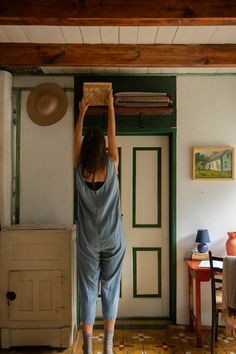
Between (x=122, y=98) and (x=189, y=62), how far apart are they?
32.6 inches

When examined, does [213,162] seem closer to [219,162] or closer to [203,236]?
[219,162]

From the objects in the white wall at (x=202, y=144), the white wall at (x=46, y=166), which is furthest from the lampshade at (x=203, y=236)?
the white wall at (x=46, y=166)

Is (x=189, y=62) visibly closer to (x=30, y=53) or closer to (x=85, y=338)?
(x=30, y=53)

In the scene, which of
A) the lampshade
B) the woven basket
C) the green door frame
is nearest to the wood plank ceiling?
the woven basket

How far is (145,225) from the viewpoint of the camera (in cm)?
392

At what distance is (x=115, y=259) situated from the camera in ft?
8.02

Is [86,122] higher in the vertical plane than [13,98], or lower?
lower

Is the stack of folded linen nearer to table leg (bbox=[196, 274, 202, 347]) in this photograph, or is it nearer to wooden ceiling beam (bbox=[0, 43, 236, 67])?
wooden ceiling beam (bbox=[0, 43, 236, 67])

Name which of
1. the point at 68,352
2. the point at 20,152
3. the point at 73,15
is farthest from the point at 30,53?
the point at 68,352

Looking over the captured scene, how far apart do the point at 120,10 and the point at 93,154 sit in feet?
2.70

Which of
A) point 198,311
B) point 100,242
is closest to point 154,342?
point 198,311

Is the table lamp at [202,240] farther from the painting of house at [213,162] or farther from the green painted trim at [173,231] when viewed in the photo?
the painting of house at [213,162]

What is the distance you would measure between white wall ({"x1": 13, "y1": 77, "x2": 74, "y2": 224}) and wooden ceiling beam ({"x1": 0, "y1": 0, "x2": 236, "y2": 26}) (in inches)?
66.5

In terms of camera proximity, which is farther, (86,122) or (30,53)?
(86,122)
